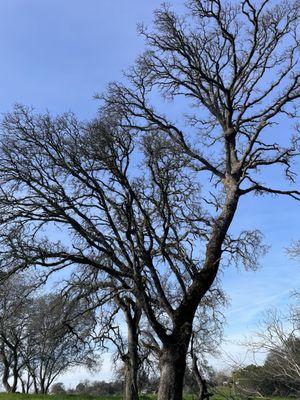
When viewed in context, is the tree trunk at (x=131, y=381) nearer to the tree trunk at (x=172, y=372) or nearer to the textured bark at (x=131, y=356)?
the textured bark at (x=131, y=356)

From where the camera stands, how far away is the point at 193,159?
50.6 ft

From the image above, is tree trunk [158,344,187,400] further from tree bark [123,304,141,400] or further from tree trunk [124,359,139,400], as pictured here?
tree trunk [124,359,139,400]

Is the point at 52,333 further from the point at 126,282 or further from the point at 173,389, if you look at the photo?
the point at 173,389

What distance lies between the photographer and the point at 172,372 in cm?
1246

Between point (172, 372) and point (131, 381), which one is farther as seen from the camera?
point (131, 381)

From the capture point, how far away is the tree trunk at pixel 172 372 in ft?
40.5

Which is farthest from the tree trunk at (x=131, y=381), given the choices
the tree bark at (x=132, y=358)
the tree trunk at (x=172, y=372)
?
the tree trunk at (x=172, y=372)

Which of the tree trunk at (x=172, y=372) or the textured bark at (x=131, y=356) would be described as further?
the textured bark at (x=131, y=356)

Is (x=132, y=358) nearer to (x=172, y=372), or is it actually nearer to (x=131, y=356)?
(x=131, y=356)

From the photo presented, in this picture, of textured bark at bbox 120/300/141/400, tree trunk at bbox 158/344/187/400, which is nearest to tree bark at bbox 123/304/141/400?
textured bark at bbox 120/300/141/400

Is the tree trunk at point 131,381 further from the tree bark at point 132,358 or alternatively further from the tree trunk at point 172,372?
the tree trunk at point 172,372

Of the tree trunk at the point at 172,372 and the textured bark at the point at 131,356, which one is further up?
the textured bark at the point at 131,356

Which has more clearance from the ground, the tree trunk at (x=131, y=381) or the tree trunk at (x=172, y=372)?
the tree trunk at (x=131, y=381)

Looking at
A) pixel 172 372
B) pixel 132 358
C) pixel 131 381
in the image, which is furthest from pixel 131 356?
pixel 172 372
